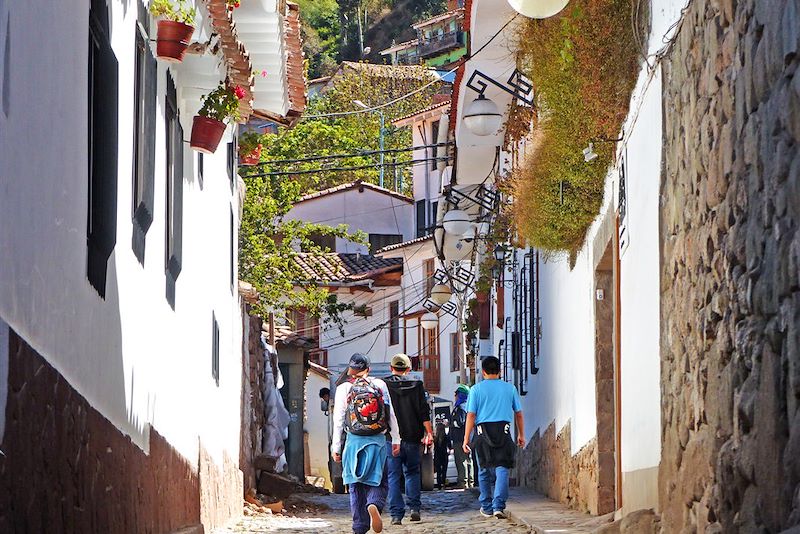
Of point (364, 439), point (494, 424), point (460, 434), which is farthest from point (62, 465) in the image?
point (460, 434)

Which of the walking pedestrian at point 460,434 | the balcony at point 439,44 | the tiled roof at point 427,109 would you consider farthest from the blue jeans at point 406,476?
the balcony at point 439,44

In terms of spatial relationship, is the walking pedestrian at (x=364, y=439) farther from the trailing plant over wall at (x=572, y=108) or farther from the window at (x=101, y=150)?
the window at (x=101, y=150)

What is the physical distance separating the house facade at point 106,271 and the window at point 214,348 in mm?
→ 236

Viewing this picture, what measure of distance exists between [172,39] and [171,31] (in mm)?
50

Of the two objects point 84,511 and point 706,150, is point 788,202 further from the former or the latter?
point 84,511

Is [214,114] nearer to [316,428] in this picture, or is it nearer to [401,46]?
[316,428]

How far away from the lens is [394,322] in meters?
57.6

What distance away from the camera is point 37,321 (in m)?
5.51

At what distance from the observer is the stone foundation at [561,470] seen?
43.3 ft

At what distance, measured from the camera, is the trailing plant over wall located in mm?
10203

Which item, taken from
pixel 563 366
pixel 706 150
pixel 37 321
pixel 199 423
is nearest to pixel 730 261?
pixel 706 150

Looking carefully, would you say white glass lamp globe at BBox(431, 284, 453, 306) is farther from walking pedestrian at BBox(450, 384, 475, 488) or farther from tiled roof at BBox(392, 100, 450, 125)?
tiled roof at BBox(392, 100, 450, 125)

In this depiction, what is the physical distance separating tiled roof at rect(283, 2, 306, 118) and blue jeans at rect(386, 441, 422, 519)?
4.29 m

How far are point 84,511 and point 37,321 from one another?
118 cm
